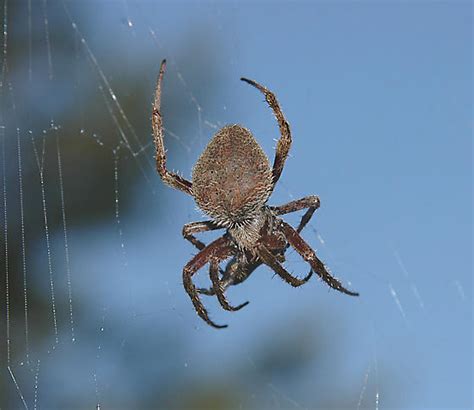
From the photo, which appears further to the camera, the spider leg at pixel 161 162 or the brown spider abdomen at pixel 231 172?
the spider leg at pixel 161 162

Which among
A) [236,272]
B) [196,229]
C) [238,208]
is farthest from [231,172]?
[236,272]

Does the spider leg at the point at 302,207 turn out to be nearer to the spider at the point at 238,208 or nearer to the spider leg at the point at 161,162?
the spider at the point at 238,208

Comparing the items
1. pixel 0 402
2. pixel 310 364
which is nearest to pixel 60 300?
pixel 0 402

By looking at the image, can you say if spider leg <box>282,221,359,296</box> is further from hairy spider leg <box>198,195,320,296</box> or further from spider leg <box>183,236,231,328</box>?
spider leg <box>183,236,231,328</box>

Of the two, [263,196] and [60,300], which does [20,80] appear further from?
[263,196]

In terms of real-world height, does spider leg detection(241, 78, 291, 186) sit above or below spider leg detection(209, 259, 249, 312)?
above

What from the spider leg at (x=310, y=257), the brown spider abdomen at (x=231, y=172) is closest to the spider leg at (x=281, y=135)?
the brown spider abdomen at (x=231, y=172)

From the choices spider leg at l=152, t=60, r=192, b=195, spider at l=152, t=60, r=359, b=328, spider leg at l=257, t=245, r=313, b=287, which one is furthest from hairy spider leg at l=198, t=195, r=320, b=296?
spider leg at l=152, t=60, r=192, b=195

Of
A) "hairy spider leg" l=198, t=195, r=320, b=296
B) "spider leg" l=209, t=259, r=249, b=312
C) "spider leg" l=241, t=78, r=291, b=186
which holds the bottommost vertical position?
"spider leg" l=209, t=259, r=249, b=312
